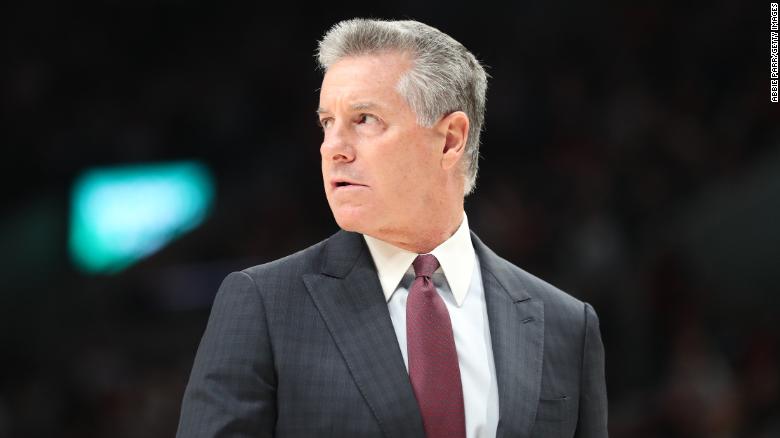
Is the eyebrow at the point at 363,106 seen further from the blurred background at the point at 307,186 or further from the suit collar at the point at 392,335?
the blurred background at the point at 307,186

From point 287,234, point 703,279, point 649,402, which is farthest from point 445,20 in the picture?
point 649,402

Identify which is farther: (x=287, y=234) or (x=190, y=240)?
(x=190, y=240)

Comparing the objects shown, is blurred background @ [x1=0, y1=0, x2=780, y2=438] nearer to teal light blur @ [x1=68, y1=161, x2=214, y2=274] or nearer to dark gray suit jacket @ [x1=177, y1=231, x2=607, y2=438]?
teal light blur @ [x1=68, y1=161, x2=214, y2=274]

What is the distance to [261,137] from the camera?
30.1ft

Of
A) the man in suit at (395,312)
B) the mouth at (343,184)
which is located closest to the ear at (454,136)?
the man in suit at (395,312)

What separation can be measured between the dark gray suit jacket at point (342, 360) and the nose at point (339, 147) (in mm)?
205

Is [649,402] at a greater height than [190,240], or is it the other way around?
[190,240]

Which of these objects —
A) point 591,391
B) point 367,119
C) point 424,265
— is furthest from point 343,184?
point 591,391

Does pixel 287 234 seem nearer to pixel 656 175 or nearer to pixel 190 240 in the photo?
pixel 190 240

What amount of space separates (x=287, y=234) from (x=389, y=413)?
5426mm

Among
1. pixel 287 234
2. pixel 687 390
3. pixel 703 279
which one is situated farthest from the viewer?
pixel 287 234

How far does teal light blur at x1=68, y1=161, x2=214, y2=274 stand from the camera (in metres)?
8.23

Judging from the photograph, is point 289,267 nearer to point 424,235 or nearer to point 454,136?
point 424,235

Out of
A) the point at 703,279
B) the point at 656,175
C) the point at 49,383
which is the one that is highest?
the point at 656,175
